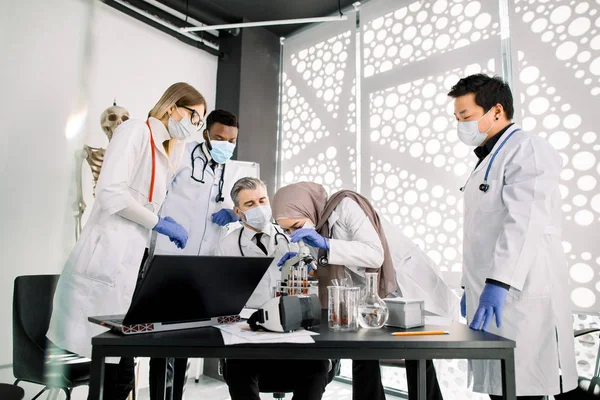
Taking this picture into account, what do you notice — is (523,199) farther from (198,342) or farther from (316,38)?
(316,38)

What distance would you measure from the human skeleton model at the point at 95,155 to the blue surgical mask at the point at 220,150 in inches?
40.2

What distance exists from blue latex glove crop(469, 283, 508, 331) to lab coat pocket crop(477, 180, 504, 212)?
333 mm

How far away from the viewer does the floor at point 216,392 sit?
126 inches

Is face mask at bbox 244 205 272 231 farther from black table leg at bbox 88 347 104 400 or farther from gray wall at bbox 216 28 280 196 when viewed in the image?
gray wall at bbox 216 28 280 196

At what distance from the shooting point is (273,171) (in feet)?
14.1

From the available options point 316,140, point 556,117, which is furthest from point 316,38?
point 556,117

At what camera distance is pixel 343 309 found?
49.8 inches

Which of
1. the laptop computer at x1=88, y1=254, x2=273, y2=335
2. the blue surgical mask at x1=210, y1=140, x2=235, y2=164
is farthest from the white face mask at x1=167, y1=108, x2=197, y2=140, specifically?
the laptop computer at x1=88, y1=254, x2=273, y2=335

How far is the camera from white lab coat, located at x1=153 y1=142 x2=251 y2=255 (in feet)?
7.82

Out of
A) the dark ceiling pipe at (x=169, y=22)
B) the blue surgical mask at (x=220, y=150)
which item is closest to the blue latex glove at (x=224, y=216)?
the blue surgical mask at (x=220, y=150)

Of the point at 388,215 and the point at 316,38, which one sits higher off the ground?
the point at 316,38

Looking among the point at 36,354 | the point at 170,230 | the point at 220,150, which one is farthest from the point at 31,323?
the point at 220,150

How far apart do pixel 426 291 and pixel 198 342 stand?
1.51m

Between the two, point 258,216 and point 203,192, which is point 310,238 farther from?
point 203,192
